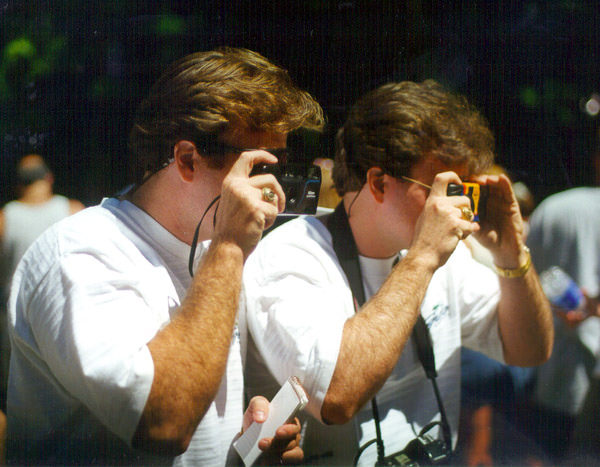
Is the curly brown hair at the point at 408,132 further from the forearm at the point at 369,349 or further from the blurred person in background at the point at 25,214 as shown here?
the blurred person in background at the point at 25,214

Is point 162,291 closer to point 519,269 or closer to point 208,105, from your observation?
point 208,105

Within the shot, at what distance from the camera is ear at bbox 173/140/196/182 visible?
127 cm

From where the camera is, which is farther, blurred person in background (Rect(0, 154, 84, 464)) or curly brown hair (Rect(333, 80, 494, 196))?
curly brown hair (Rect(333, 80, 494, 196))

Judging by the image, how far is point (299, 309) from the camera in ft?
4.20

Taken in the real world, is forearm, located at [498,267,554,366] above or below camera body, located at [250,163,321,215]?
below

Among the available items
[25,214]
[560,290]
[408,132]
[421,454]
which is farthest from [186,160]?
[560,290]

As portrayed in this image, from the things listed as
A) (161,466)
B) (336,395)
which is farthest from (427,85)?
(161,466)

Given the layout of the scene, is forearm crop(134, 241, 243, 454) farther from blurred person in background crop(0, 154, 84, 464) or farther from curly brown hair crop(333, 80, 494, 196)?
curly brown hair crop(333, 80, 494, 196)

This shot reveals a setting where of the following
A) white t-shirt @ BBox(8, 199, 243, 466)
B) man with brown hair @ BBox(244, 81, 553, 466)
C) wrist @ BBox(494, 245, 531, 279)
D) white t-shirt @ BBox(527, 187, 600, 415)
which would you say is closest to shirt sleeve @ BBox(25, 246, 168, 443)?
white t-shirt @ BBox(8, 199, 243, 466)

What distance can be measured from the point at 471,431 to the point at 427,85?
1286 mm

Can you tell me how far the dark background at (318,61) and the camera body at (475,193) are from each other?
1.03ft

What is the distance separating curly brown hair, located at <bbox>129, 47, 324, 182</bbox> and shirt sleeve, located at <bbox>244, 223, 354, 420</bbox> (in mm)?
340

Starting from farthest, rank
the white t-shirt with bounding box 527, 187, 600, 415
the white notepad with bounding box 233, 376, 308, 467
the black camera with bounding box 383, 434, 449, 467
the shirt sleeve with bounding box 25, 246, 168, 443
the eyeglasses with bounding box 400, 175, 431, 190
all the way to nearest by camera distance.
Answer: the white t-shirt with bounding box 527, 187, 600, 415 → the eyeglasses with bounding box 400, 175, 431, 190 → the black camera with bounding box 383, 434, 449, 467 → the white notepad with bounding box 233, 376, 308, 467 → the shirt sleeve with bounding box 25, 246, 168, 443

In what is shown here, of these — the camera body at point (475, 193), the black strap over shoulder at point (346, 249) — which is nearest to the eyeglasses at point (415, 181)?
the camera body at point (475, 193)
